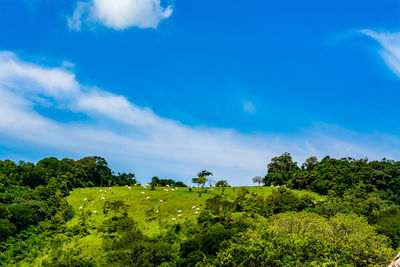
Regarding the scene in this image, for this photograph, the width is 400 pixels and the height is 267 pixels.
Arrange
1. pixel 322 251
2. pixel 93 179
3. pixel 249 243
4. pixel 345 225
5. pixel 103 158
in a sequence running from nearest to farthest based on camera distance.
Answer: pixel 322 251 < pixel 249 243 < pixel 345 225 < pixel 93 179 < pixel 103 158

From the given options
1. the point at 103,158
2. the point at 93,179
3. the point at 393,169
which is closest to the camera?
the point at 393,169

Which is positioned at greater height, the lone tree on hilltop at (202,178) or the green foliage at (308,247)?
the lone tree on hilltop at (202,178)

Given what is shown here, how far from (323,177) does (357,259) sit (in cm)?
5998

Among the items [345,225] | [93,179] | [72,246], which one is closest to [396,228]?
[345,225]

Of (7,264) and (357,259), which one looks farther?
(7,264)

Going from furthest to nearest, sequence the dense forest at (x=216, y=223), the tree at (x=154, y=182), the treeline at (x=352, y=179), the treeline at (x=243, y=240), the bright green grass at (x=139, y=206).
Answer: the tree at (x=154, y=182)
the treeline at (x=352, y=179)
the bright green grass at (x=139, y=206)
the dense forest at (x=216, y=223)
the treeline at (x=243, y=240)

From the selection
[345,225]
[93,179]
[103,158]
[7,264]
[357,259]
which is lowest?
[7,264]

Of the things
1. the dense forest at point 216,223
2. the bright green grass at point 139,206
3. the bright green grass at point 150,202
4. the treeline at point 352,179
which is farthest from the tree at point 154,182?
the treeline at point 352,179

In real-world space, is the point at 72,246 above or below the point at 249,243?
below

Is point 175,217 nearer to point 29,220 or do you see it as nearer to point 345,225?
point 29,220

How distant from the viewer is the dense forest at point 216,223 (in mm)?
34250

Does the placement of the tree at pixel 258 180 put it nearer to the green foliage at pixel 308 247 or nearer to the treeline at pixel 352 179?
the treeline at pixel 352 179

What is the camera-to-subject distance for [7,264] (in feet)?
170

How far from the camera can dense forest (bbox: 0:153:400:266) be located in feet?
112
